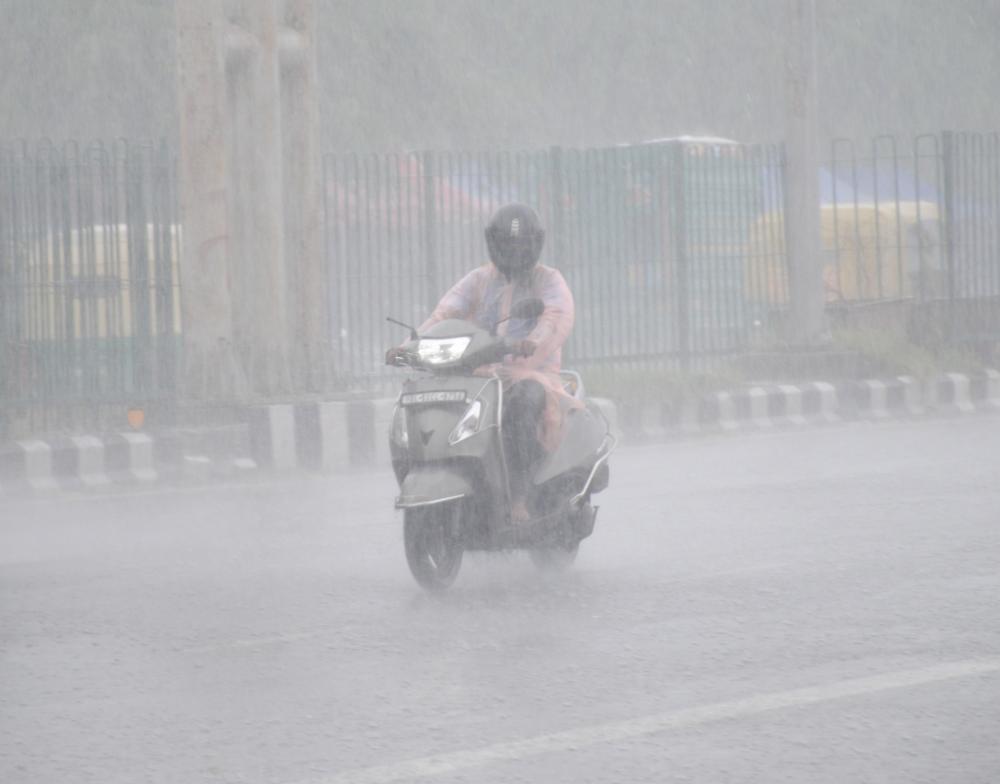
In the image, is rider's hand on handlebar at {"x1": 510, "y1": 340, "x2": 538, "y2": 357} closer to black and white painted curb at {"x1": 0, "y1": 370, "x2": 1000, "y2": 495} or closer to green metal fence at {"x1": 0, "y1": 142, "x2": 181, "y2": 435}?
black and white painted curb at {"x1": 0, "y1": 370, "x2": 1000, "y2": 495}

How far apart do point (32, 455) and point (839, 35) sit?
139 ft

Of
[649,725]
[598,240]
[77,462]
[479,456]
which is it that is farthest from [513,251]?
[598,240]

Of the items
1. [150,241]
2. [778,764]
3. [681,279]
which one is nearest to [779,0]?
[681,279]

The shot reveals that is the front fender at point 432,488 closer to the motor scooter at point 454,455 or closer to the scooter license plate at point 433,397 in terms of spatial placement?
the motor scooter at point 454,455

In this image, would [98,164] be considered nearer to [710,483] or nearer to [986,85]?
[710,483]

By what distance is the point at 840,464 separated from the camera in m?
12.3

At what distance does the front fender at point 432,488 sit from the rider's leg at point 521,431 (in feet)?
1.15

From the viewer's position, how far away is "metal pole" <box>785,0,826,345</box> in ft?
55.4

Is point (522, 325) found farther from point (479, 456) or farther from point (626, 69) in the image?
point (626, 69)

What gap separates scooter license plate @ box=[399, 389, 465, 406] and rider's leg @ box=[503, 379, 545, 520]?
12.9 inches

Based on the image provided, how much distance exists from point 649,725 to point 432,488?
2.32m

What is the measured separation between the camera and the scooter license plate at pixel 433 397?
7.48m

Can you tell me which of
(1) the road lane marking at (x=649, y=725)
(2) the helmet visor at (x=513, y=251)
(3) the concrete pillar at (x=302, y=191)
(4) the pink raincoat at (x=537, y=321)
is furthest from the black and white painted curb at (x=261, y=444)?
(1) the road lane marking at (x=649, y=725)

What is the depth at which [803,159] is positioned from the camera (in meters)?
17.0
